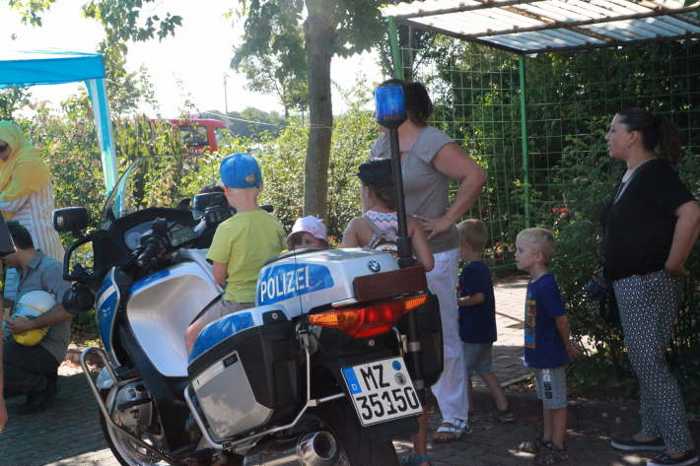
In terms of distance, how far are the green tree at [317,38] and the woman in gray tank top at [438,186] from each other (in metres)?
3.59

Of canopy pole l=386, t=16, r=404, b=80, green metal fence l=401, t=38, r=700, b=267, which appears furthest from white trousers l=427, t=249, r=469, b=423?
green metal fence l=401, t=38, r=700, b=267

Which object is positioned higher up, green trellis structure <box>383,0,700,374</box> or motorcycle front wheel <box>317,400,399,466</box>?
green trellis structure <box>383,0,700,374</box>

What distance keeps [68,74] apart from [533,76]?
5107mm

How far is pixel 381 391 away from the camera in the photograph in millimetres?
3596

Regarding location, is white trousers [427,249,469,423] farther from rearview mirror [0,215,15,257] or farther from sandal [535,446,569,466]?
rearview mirror [0,215,15,257]

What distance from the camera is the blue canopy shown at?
33.0 feet

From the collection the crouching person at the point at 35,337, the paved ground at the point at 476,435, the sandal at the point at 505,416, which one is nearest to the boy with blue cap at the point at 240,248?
the paved ground at the point at 476,435

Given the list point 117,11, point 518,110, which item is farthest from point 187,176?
point 518,110

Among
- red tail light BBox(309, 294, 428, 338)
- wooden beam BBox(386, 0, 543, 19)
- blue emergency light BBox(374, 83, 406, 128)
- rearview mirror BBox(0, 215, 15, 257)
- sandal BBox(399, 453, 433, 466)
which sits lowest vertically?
sandal BBox(399, 453, 433, 466)

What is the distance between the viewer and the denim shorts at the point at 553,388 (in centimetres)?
500

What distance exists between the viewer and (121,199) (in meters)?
5.11

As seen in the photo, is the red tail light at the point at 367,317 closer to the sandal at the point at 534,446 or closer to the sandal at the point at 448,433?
the sandal at the point at 534,446

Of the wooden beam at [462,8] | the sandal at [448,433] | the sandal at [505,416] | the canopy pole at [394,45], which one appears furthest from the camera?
the wooden beam at [462,8]

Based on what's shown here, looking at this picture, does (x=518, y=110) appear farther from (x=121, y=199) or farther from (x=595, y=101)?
(x=121, y=199)
